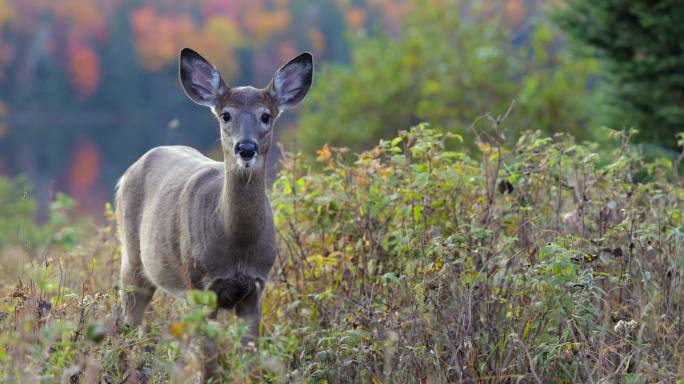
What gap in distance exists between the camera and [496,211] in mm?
6234

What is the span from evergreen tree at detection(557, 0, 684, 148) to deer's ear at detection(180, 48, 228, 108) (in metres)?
5.87

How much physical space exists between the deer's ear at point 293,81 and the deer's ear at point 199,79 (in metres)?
0.35

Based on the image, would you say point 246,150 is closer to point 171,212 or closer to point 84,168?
point 171,212

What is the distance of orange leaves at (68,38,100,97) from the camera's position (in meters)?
61.9

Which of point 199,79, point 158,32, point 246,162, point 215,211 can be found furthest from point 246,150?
point 158,32

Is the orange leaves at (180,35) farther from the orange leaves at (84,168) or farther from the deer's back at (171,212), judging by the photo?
the deer's back at (171,212)

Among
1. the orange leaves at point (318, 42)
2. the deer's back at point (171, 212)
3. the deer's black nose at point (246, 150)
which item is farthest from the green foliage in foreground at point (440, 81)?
the orange leaves at point (318, 42)

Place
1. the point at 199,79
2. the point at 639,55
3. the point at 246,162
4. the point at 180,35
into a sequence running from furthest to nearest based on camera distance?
the point at 180,35 < the point at 639,55 < the point at 199,79 < the point at 246,162

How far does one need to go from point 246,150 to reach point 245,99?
0.52m

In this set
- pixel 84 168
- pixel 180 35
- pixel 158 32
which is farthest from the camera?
pixel 180 35

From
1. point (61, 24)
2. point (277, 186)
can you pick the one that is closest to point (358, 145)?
point (277, 186)

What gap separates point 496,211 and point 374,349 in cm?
168

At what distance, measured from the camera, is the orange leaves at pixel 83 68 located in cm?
6188

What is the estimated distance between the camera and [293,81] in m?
5.93
